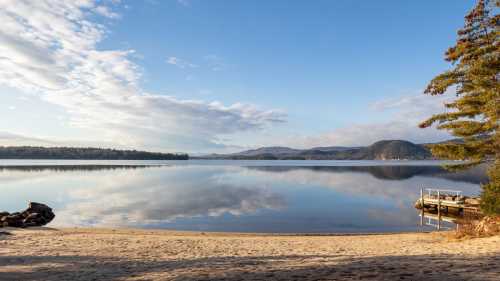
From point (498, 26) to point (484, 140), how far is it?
6.95 metres

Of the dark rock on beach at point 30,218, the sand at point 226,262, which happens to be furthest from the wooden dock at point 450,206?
the dark rock on beach at point 30,218

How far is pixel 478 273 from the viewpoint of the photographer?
8.36 m

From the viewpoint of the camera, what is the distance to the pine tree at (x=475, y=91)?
60.2 feet

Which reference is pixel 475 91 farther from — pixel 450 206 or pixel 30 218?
pixel 30 218

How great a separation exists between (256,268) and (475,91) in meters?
18.1

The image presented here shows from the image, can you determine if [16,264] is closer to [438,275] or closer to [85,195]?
[438,275]

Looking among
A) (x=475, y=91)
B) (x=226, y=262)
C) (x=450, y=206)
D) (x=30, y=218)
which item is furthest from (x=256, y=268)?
(x=450, y=206)

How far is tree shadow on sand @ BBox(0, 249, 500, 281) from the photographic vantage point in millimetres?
8797

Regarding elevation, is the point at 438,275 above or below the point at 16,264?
above

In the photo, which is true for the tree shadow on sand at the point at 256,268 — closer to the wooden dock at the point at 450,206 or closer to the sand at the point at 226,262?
the sand at the point at 226,262

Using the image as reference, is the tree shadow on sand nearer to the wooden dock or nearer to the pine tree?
the pine tree

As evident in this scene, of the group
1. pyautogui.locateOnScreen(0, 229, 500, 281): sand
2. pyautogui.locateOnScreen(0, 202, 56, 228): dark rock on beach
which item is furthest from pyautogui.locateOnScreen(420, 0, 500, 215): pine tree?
pyautogui.locateOnScreen(0, 202, 56, 228): dark rock on beach

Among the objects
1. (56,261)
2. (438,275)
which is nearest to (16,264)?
(56,261)

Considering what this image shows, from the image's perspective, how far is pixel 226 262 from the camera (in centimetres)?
1186
